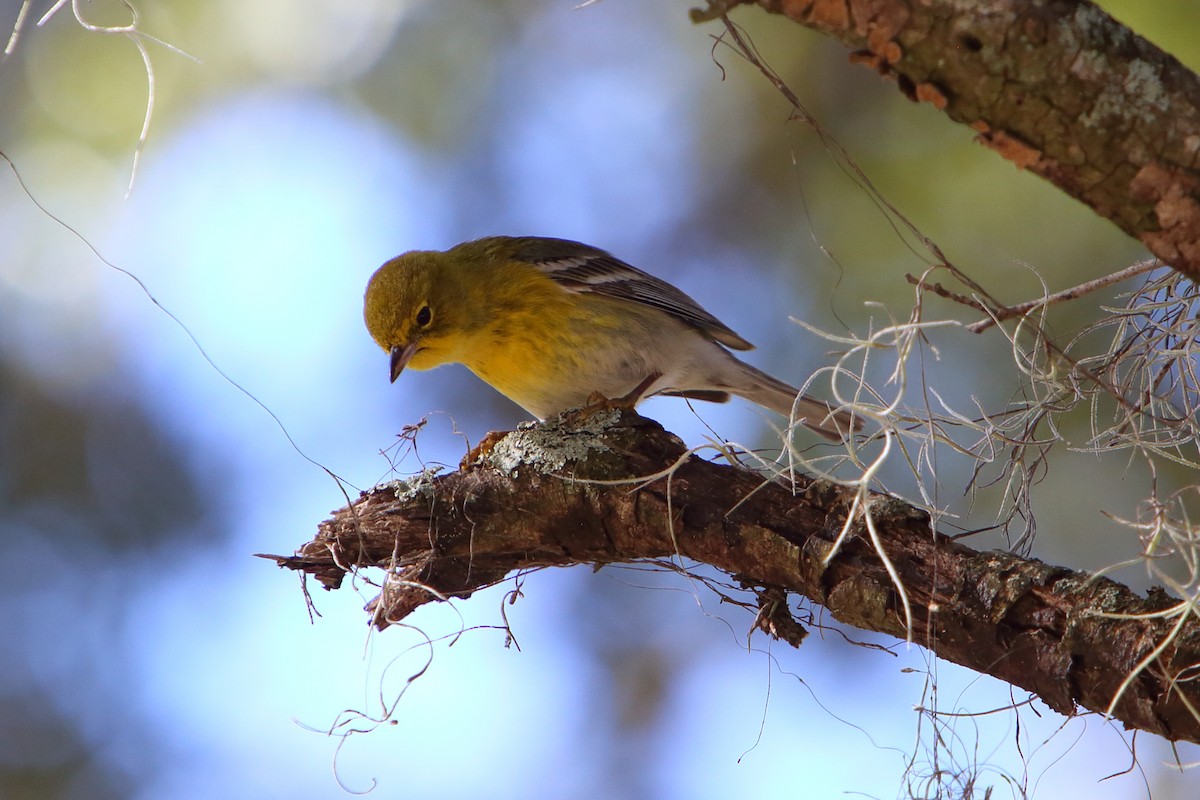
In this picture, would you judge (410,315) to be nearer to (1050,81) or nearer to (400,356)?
(400,356)

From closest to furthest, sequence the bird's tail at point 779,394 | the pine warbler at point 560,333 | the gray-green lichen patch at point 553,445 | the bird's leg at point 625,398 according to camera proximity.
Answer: the gray-green lichen patch at point 553,445 → the bird's leg at point 625,398 → the pine warbler at point 560,333 → the bird's tail at point 779,394

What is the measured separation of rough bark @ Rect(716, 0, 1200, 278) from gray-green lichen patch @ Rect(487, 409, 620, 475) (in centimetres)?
160

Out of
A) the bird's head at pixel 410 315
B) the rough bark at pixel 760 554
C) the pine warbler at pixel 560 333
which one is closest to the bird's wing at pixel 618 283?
the pine warbler at pixel 560 333

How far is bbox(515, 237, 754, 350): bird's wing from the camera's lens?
4840 millimetres

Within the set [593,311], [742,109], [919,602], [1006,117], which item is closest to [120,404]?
[593,311]

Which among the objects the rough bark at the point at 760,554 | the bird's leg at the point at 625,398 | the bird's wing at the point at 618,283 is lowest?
the rough bark at the point at 760,554

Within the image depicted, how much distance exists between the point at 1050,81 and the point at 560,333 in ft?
9.68

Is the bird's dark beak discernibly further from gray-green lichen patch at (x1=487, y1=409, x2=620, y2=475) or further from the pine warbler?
gray-green lichen patch at (x1=487, y1=409, x2=620, y2=475)

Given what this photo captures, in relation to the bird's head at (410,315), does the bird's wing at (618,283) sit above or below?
above

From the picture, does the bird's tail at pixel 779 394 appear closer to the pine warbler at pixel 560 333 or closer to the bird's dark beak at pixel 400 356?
the pine warbler at pixel 560 333

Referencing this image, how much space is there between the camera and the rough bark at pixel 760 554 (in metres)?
2.31

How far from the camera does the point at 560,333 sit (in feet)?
15.1

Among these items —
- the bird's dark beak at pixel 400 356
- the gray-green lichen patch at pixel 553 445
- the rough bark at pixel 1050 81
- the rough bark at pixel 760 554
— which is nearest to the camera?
the rough bark at pixel 1050 81

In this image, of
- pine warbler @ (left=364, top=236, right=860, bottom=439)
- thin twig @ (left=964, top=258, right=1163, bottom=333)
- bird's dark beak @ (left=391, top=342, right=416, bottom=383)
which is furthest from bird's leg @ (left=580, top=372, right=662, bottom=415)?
thin twig @ (left=964, top=258, right=1163, bottom=333)
